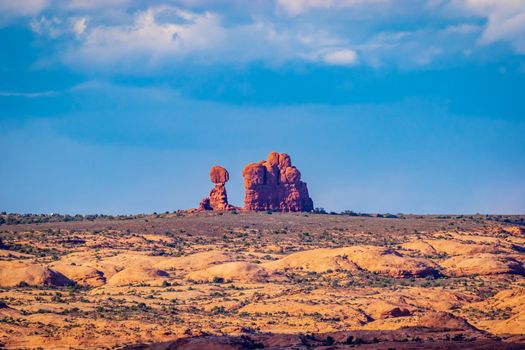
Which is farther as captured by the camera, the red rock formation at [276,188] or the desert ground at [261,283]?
the red rock formation at [276,188]

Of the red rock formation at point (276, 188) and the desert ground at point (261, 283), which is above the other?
the red rock formation at point (276, 188)

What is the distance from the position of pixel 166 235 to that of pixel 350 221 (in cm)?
2381

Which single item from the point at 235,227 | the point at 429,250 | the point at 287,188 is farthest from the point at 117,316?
the point at 287,188

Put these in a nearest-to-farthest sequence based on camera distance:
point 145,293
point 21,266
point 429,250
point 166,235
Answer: point 145,293 < point 21,266 < point 429,250 < point 166,235

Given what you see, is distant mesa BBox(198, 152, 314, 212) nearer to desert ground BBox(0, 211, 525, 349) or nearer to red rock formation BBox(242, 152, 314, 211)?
red rock formation BBox(242, 152, 314, 211)

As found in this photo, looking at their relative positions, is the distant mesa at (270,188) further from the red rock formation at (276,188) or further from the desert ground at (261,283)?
the desert ground at (261,283)

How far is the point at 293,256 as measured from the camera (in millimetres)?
96375

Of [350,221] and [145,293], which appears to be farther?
[350,221]

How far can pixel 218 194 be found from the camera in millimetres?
132125

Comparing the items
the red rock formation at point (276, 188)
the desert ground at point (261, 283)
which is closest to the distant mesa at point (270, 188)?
the red rock formation at point (276, 188)

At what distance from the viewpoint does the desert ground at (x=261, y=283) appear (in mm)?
62469

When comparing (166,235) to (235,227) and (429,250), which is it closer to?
(235,227)

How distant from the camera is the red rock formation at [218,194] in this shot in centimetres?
12875

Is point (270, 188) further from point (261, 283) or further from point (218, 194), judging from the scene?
point (261, 283)
